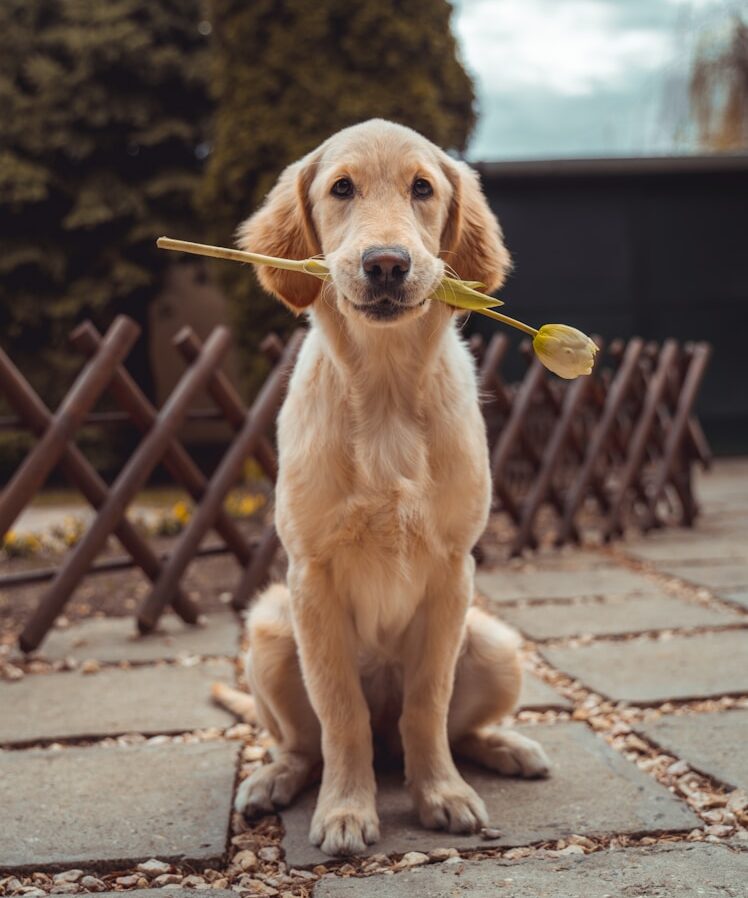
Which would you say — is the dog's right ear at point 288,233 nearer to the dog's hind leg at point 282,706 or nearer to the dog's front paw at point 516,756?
the dog's hind leg at point 282,706

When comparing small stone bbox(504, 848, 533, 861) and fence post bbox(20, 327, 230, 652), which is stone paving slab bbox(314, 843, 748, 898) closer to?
small stone bbox(504, 848, 533, 861)

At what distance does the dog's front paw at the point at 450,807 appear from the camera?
2230 millimetres

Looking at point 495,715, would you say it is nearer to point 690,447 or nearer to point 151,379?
point 690,447

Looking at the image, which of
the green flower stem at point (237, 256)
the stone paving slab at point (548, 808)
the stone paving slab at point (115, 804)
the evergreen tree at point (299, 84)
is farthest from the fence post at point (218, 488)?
the evergreen tree at point (299, 84)

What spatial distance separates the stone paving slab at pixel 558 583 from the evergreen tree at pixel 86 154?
696 cm

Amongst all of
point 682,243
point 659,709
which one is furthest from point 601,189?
point 659,709

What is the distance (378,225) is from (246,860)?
1.37 meters

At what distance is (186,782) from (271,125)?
7.65m

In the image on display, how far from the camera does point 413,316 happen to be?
6.86 feet

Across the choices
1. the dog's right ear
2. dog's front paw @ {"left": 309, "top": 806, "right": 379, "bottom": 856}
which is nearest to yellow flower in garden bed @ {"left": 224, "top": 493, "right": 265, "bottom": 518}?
the dog's right ear

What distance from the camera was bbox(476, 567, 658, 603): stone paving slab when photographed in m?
4.82

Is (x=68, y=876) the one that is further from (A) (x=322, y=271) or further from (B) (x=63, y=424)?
(B) (x=63, y=424)

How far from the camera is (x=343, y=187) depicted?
2271mm

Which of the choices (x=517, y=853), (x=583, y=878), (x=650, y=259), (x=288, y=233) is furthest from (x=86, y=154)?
(x=583, y=878)
